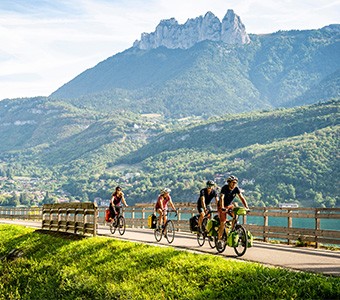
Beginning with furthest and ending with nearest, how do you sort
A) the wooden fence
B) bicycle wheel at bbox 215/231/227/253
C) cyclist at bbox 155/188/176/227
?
the wooden fence < cyclist at bbox 155/188/176/227 < bicycle wheel at bbox 215/231/227/253

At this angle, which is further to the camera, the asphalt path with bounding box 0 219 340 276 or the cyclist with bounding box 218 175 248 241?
the cyclist with bounding box 218 175 248 241

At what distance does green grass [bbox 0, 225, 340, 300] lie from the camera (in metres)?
12.3

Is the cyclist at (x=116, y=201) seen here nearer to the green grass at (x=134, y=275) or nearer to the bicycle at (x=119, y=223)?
the bicycle at (x=119, y=223)

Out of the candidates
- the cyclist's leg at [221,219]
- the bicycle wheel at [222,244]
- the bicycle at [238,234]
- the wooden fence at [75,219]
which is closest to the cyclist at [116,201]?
the wooden fence at [75,219]

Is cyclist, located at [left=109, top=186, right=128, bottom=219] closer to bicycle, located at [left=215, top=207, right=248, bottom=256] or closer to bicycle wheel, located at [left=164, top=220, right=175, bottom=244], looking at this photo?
bicycle wheel, located at [left=164, top=220, right=175, bottom=244]

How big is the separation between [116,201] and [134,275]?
10.4 m

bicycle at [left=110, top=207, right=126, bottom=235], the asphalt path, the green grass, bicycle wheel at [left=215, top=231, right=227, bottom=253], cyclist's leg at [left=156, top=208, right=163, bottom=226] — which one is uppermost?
cyclist's leg at [left=156, top=208, right=163, bottom=226]

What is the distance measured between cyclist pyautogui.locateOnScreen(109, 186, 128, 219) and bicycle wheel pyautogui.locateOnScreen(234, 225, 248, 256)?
10.3 meters

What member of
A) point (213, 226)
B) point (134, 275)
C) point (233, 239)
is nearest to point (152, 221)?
point (213, 226)

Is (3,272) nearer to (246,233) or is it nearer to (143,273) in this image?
(143,273)

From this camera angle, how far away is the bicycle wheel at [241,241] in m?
16.5

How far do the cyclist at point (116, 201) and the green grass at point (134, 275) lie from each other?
102 inches

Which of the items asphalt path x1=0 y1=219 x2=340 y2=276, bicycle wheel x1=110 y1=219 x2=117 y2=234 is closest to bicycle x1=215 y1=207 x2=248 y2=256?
asphalt path x1=0 y1=219 x2=340 y2=276

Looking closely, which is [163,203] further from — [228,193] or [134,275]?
[134,275]
